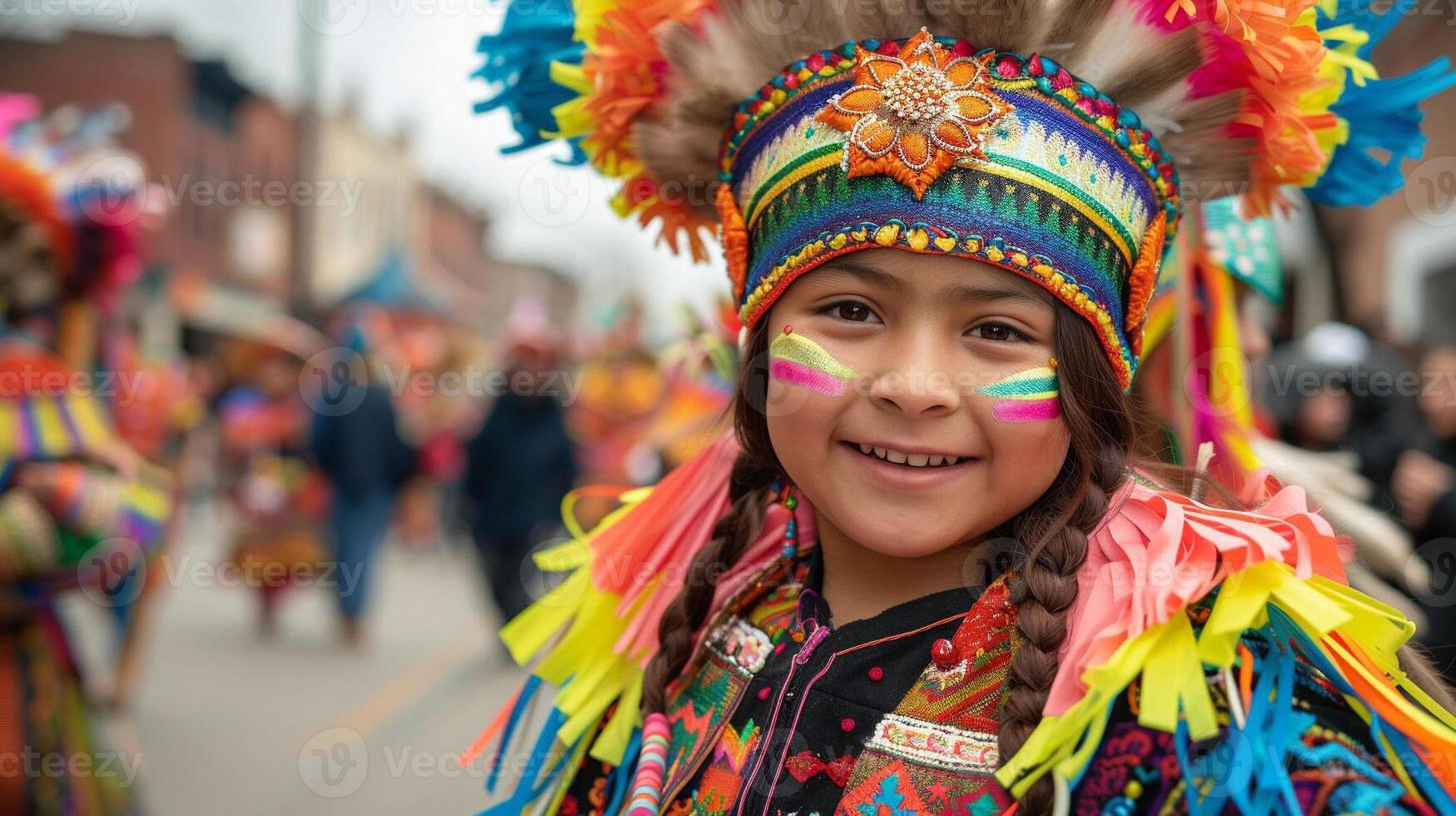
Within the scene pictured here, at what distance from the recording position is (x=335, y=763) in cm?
566

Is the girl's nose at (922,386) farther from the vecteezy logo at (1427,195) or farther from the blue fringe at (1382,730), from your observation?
the vecteezy logo at (1427,195)

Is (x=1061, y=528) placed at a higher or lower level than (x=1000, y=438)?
lower

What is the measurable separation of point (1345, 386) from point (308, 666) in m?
5.78

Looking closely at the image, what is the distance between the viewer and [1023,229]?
1.52 metres

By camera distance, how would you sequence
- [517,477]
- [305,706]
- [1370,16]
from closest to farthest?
1. [1370,16]
2. [305,706]
3. [517,477]

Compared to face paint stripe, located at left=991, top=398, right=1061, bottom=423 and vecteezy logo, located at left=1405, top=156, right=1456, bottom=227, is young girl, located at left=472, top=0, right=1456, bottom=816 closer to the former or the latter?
face paint stripe, located at left=991, top=398, right=1061, bottom=423

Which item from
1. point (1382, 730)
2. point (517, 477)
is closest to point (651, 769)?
point (1382, 730)

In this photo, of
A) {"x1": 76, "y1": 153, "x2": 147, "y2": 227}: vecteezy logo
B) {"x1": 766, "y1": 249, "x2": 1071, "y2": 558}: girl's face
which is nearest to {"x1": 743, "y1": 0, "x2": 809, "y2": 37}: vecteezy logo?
{"x1": 766, "y1": 249, "x2": 1071, "y2": 558}: girl's face

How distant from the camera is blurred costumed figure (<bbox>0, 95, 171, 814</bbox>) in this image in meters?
3.38

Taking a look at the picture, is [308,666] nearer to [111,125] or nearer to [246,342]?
[111,125]

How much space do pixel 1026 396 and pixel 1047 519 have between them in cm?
19

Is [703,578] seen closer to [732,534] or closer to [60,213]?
[732,534]

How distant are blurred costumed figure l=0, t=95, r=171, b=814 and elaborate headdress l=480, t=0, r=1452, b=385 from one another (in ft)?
7.80

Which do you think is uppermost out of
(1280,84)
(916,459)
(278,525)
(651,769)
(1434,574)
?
(1280,84)
